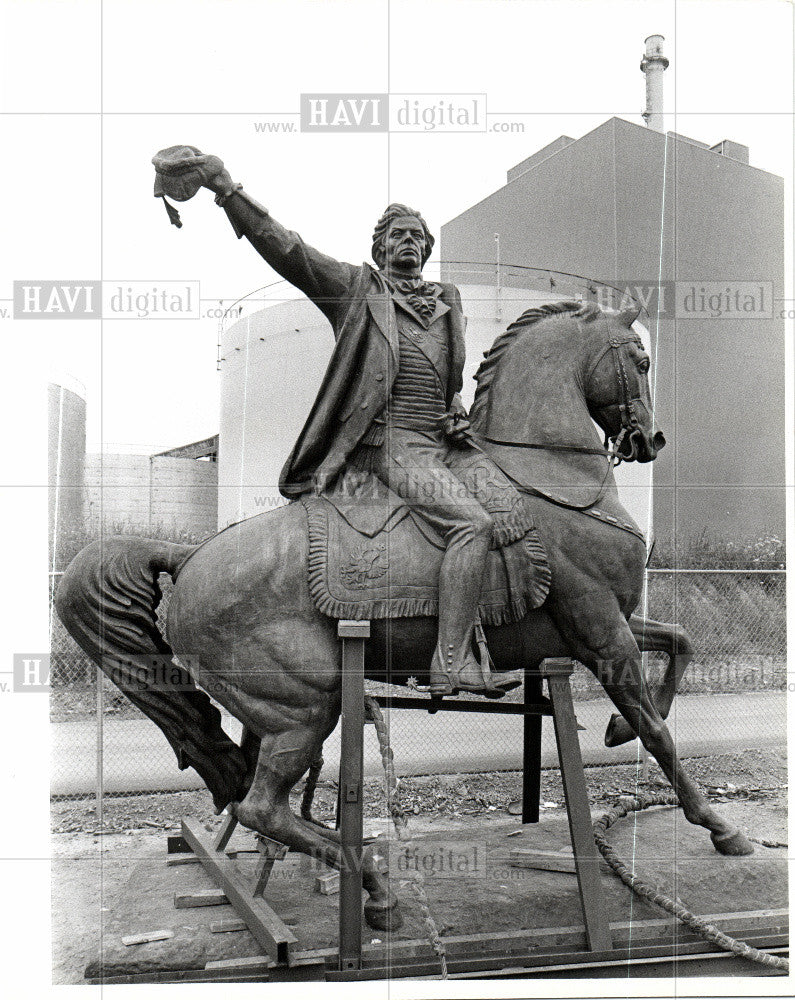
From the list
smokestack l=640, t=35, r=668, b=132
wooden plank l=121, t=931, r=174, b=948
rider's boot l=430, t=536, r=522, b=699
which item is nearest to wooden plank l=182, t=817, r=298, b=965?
wooden plank l=121, t=931, r=174, b=948

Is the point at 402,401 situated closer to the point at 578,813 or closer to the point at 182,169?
the point at 182,169

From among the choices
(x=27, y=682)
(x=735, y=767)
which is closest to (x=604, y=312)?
(x=27, y=682)

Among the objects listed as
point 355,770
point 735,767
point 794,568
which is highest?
point 794,568

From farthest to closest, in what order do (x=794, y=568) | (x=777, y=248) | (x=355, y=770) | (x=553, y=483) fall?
1. (x=777, y=248)
2. (x=794, y=568)
3. (x=553, y=483)
4. (x=355, y=770)

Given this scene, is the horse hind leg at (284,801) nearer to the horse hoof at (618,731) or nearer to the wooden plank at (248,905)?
the wooden plank at (248,905)

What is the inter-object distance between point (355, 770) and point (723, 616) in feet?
16.6

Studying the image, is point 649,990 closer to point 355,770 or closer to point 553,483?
point 355,770

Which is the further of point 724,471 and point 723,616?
point 723,616

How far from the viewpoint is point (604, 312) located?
3.89 meters

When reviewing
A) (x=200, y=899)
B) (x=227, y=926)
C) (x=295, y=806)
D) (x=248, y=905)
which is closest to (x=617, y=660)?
(x=248, y=905)

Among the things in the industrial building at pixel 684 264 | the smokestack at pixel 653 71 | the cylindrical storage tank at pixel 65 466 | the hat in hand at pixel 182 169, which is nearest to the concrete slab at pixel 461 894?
the cylindrical storage tank at pixel 65 466

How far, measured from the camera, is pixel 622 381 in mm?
3812

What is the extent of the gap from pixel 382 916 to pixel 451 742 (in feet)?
13.3

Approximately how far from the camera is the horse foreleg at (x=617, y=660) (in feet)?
11.9
